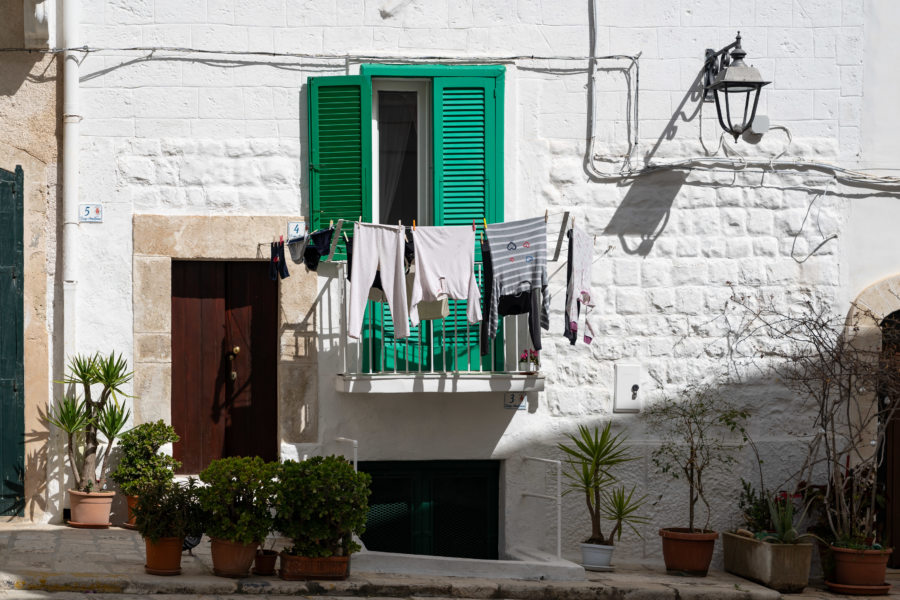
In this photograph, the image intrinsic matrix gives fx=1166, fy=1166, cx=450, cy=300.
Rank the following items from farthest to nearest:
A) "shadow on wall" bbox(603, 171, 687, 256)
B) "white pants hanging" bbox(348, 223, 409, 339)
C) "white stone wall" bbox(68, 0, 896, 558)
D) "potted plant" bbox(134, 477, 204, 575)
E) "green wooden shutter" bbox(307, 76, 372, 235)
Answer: "shadow on wall" bbox(603, 171, 687, 256)
"green wooden shutter" bbox(307, 76, 372, 235)
"white stone wall" bbox(68, 0, 896, 558)
"white pants hanging" bbox(348, 223, 409, 339)
"potted plant" bbox(134, 477, 204, 575)

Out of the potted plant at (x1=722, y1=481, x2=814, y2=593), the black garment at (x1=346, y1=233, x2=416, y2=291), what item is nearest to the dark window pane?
the black garment at (x1=346, y1=233, x2=416, y2=291)

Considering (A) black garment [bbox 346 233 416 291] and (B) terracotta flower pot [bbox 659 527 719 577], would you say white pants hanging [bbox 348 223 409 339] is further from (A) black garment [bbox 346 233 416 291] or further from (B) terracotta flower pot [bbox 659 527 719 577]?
(B) terracotta flower pot [bbox 659 527 719 577]

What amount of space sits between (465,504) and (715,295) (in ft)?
8.89

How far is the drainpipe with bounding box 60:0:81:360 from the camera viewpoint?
8.92 meters

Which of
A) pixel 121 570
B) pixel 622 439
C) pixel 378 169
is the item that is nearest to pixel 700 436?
pixel 622 439

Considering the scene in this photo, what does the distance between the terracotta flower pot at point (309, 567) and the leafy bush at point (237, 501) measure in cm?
26

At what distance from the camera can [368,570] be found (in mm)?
8172

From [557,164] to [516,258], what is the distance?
1.31 m

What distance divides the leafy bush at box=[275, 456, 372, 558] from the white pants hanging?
1.21 meters

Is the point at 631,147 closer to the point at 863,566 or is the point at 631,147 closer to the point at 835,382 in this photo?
the point at 835,382

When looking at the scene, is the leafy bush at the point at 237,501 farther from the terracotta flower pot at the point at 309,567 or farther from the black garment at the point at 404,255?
the black garment at the point at 404,255

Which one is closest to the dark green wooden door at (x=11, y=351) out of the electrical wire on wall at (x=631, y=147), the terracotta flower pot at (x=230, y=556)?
the electrical wire on wall at (x=631, y=147)

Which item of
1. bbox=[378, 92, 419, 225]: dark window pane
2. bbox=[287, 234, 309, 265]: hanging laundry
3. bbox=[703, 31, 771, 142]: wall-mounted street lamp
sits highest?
bbox=[703, 31, 771, 142]: wall-mounted street lamp

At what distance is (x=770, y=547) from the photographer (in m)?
8.72
